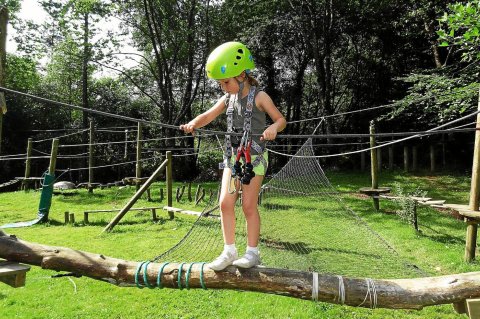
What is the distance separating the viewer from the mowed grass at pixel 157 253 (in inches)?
165

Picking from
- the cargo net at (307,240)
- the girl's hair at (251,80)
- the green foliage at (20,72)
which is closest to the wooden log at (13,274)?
the cargo net at (307,240)

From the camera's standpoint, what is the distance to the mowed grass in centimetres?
419

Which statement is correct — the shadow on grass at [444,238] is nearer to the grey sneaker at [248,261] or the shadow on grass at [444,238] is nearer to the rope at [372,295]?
the rope at [372,295]

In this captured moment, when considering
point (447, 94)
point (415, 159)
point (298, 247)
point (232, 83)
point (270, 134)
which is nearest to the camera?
point (270, 134)

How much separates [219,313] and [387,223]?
442 cm

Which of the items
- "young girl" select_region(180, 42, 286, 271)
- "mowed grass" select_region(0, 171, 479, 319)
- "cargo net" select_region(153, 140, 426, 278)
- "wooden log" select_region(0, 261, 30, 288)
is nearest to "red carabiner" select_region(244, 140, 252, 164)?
"young girl" select_region(180, 42, 286, 271)

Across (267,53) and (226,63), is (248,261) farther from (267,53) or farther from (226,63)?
A: (267,53)

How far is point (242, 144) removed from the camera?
231cm

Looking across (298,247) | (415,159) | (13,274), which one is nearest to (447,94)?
(298,247)

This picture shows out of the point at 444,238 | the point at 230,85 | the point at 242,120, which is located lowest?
the point at 444,238

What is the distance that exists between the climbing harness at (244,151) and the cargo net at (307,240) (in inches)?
50.1

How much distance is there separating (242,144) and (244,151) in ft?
0.15

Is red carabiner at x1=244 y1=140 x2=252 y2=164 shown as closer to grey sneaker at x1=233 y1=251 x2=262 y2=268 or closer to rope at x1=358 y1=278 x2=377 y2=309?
grey sneaker at x1=233 y1=251 x2=262 y2=268

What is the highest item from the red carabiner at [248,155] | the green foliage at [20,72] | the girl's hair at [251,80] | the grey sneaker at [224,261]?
the green foliage at [20,72]
